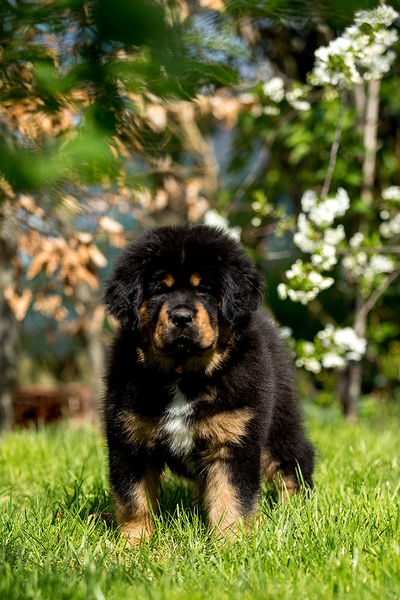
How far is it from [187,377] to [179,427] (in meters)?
0.22

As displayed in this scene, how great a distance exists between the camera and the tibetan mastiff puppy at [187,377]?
93.4 inches

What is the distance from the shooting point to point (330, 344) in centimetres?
435

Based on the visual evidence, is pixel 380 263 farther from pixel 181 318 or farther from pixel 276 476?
pixel 181 318

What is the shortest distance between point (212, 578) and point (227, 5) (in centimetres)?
164

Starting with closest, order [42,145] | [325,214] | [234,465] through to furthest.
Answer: [42,145]
[234,465]
[325,214]

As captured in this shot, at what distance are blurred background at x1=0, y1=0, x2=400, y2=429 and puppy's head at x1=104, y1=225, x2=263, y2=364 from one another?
280 millimetres

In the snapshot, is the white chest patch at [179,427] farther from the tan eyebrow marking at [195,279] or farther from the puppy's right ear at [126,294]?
the tan eyebrow marking at [195,279]

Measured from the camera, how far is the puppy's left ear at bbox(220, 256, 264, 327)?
2.50m

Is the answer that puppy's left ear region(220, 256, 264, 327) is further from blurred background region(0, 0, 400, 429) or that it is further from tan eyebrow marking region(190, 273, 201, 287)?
blurred background region(0, 0, 400, 429)

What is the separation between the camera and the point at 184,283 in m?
2.55

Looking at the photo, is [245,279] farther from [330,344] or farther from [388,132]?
[388,132]

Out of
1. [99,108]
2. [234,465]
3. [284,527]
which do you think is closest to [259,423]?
[234,465]

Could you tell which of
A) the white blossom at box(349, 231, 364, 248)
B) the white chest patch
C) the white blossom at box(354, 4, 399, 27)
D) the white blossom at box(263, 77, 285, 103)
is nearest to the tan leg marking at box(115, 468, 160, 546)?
the white chest patch

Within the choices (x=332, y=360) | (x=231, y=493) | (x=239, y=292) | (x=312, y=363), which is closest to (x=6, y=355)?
(x=312, y=363)
